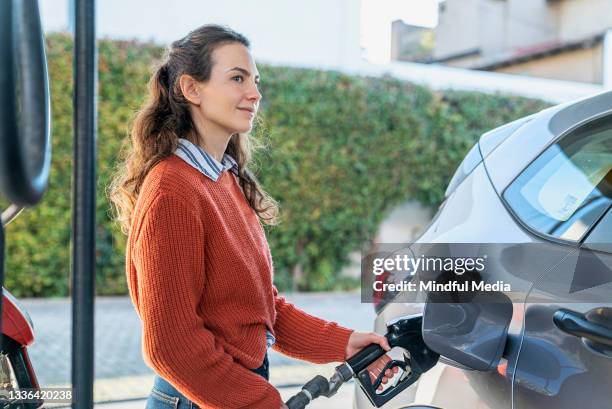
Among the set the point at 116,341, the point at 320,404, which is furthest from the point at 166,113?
the point at 116,341

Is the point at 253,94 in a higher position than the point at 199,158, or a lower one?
higher

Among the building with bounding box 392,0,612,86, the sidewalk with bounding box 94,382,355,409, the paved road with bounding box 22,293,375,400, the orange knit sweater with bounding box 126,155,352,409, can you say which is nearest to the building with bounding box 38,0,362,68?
the building with bounding box 392,0,612,86

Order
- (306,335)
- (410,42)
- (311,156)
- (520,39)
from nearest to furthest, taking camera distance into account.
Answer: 1. (306,335)
2. (311,156)
3. (410,42)
4. (520,39)

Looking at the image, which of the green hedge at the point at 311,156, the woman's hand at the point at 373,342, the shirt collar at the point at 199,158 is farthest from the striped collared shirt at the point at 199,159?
the green hedge at the point at 311,156

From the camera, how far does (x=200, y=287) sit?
4.92ft

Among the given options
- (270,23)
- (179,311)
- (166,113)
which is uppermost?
(270,23)

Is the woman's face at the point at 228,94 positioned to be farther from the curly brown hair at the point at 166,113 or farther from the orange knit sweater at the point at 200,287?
the orange knit sweater at the point at 200,287

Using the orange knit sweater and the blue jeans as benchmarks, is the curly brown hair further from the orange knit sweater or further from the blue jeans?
the blue jeans

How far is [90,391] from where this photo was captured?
93cm

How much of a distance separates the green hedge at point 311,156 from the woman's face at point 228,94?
19.4 feet

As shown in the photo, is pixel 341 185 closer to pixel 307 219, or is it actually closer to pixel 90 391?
pixel 307 219

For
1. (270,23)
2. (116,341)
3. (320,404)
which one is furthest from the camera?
(270,23)

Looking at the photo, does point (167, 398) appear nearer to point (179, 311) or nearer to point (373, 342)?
point (179, 311)

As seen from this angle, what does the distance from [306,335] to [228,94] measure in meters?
0.62
